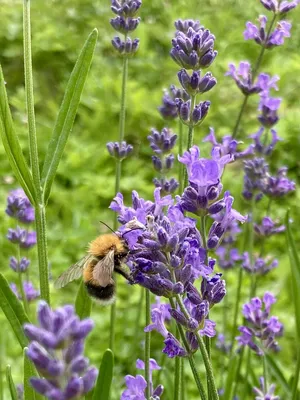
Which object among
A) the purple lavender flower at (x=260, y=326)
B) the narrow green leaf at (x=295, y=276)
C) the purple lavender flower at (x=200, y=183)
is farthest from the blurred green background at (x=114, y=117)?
the purple lavender flower at (x=200, y=183)

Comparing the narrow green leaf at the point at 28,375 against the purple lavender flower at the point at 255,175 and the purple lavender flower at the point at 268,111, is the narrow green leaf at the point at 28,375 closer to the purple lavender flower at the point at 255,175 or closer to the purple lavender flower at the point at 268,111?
the purple lavender flower at the point at 255,175

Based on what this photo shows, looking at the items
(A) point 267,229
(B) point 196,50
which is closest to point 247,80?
(A) point 267,229

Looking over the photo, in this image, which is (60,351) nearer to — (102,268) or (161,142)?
(102,268)

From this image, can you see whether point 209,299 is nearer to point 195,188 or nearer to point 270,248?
point 195,188

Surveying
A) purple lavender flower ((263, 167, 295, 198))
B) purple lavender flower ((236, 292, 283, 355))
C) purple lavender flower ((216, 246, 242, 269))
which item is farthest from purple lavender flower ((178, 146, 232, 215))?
purple lavender flower ((216, 246, 242, 269))

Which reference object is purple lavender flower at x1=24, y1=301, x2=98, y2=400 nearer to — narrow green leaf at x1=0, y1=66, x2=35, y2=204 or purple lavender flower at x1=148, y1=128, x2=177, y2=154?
narrow green leaf at x1=0, y1=66, x2=35, y2=204
